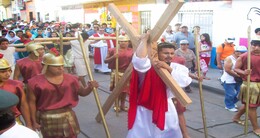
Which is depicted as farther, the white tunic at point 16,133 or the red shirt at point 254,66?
the red shirt at point 254,66

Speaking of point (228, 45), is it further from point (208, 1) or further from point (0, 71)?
point (0, 71)

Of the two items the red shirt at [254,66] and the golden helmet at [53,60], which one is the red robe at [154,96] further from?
the red shirt at [254,66]

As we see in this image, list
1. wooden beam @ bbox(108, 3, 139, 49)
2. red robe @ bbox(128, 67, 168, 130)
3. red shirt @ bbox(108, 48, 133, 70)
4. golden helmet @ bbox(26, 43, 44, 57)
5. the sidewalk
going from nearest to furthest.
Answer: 1. red robe @ bbox(128, 67, 168, 130)
2. wooden beam @ bbox(108, 3, 139, 49)
3. golden helmet @ bbox(26, 43, 44, 57)
4. red shirt @ bbox(108, 48, 133, 70)
5. the sidewalk

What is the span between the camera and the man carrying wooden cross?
3527 mm

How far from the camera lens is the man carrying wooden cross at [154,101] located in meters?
3.53

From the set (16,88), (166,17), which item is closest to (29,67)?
(16,88)

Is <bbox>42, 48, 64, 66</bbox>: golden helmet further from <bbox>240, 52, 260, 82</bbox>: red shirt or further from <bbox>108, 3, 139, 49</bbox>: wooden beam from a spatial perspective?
<bbox>240, 52, 260, 82</bbox>: red shirt

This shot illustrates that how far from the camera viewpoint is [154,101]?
3.56m

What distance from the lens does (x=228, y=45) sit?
8.68 m

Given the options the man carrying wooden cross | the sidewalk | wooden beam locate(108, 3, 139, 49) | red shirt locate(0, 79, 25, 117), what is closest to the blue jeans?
the sidewalk

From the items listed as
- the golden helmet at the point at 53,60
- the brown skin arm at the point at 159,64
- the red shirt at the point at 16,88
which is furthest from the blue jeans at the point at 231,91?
the red shirt at the point at 16,88

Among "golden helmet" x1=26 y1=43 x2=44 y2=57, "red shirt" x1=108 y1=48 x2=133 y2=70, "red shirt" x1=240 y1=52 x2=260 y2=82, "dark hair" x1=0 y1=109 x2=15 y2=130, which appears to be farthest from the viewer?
"red shirt" x1=108 y1=48 x2=133 y2=70

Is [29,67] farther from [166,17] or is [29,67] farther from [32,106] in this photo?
[166,17]

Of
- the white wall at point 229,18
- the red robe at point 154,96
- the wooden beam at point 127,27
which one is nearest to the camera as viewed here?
the red robe at point 154,96
